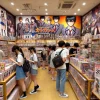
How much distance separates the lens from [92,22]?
8.23m

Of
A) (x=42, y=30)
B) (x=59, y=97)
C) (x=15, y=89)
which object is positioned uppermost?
(x=42, y=30)

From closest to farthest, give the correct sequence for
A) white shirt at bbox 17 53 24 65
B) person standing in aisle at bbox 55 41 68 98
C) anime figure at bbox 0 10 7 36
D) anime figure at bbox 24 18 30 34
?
white shirt at bbox 17 53 24 65
person standing in aisle at bbox 55 41 68 98
anime figure at bbox 0 10 7 36
anime figure at bbox 24 18 30 34

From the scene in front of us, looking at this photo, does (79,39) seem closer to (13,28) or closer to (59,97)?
(13,28)

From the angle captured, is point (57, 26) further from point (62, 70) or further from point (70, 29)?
point (62, 70)

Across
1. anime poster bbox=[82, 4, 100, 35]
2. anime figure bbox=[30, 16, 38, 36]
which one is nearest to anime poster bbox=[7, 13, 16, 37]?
anime figure bbox=[30, 16, 38, 36]

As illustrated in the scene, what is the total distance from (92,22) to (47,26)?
140 inches

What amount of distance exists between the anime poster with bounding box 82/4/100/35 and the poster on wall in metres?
0.94

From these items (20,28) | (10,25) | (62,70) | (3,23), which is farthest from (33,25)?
(62,70)

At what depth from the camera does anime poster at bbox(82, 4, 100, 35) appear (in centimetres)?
750

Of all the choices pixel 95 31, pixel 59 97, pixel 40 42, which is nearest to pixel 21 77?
pixel 59 97

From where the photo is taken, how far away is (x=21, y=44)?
982 centimetres

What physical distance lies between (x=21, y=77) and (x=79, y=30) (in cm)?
796

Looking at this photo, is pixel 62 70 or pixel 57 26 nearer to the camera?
pixel 62 70

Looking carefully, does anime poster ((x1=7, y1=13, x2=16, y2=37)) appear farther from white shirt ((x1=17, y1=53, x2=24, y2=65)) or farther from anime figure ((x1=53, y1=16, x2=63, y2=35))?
white shirt ((x1=17, y1=53, x2=24, y2=65))
